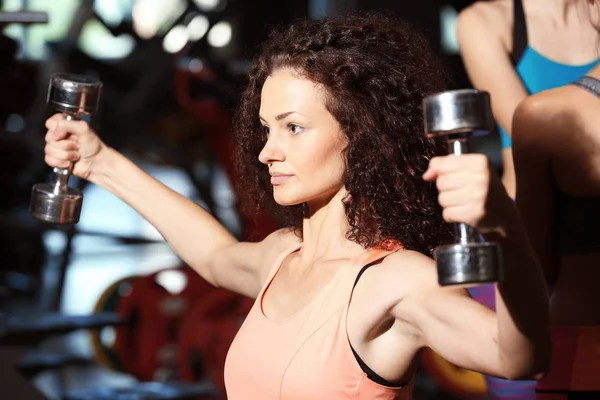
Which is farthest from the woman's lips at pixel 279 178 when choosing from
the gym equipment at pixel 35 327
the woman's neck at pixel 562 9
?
the gym equipment at pixel 35 327

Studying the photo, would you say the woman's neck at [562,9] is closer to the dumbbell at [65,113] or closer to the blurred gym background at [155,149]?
the dumbbell at [65,113]

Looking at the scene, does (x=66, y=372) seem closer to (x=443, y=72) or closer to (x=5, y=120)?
(x=5, y=120)

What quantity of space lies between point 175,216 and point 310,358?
1.97ft

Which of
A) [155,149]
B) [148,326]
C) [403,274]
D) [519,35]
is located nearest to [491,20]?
[519,35]

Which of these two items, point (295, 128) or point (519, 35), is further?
point (519, 35)

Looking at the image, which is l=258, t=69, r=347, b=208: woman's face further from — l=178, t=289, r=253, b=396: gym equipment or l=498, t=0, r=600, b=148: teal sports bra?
l=178, t=289, r=253, b=396: gym equipment

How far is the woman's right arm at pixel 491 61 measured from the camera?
6.36ft

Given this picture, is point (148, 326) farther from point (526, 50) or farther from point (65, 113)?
point (526, 50)

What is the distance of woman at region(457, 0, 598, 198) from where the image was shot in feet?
6.34

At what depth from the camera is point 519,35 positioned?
6.44 ft

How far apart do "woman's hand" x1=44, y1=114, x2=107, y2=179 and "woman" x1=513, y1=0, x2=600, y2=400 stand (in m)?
0.90

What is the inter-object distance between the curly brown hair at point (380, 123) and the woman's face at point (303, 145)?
2cm

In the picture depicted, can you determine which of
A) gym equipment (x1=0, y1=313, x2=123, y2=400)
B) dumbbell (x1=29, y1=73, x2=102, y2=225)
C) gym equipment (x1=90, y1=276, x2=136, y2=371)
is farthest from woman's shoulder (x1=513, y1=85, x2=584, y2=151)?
gym equipment (x1=90, y1=276, x2=136, y2=371)

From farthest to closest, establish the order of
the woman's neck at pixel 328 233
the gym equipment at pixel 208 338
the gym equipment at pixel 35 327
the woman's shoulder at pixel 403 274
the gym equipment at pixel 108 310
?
the gym equipment at pixel 108 310
the gym equipment at pixel 208 338
the gym equipment at pixel 35 327
the woman's neck at pixel 328 233
the woman's shoulder at pixel 403 274
